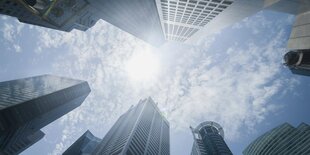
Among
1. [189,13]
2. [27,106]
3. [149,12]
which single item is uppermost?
[149,12]

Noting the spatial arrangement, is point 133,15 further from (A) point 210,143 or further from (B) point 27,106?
(A) point 210,143

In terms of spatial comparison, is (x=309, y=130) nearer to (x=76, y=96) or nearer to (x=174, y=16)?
(x=174, y=16)

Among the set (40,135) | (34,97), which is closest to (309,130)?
(34,97)

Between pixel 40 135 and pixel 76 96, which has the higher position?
pixel 76 96

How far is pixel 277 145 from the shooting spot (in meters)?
130

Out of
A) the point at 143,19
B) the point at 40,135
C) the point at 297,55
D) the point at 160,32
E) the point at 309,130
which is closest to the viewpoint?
the point at 297,55

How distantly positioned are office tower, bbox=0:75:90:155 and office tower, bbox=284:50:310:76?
4900 inches

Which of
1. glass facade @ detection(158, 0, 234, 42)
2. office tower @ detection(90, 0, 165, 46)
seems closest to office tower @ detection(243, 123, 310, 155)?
glass facade @ detection(158, 0, 234, 42)

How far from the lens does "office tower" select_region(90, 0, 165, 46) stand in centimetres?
6531

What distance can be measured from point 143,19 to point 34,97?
320 ft

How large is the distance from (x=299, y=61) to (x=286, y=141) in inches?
5068

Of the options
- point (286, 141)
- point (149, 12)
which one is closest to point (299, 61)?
point (149, 12)

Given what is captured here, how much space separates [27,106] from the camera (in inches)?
4830

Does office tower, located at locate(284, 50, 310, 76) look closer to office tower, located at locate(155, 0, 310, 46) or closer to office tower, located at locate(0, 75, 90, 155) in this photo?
office tower, located at locate(155, 0, 310, 46)
